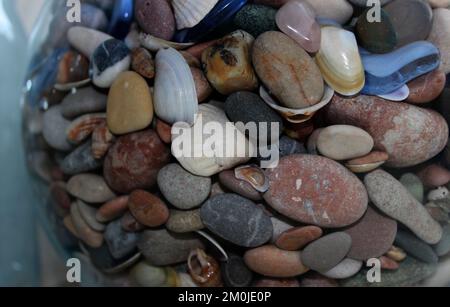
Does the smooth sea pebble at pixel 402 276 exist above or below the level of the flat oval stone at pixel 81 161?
below

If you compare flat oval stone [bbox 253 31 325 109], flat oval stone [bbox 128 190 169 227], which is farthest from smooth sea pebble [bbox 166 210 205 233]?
flat oval stone [bbox 253 31 325 109]

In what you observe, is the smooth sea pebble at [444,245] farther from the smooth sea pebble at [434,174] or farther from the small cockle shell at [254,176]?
the small cockle shell at [254,176]

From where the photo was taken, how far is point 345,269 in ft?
1.34

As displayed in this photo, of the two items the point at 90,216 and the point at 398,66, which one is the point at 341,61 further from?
the point at 90,216

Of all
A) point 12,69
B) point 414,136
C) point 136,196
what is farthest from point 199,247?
point 12,69

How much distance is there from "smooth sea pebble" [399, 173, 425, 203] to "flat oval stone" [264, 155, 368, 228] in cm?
3

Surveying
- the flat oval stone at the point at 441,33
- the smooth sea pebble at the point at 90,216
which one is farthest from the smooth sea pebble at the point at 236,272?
the flat oval stone at the point at 441,33

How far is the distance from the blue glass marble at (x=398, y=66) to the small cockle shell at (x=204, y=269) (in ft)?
0.56

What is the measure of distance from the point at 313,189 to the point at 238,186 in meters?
0.05

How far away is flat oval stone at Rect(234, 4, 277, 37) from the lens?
365 millimetres

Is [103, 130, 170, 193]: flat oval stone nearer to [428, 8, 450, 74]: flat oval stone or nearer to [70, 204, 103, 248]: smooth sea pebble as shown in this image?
[70, 204, 103, 248]: smooth sea pebble

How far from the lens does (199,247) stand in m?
0.41

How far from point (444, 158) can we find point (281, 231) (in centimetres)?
13

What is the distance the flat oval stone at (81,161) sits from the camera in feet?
1.39
